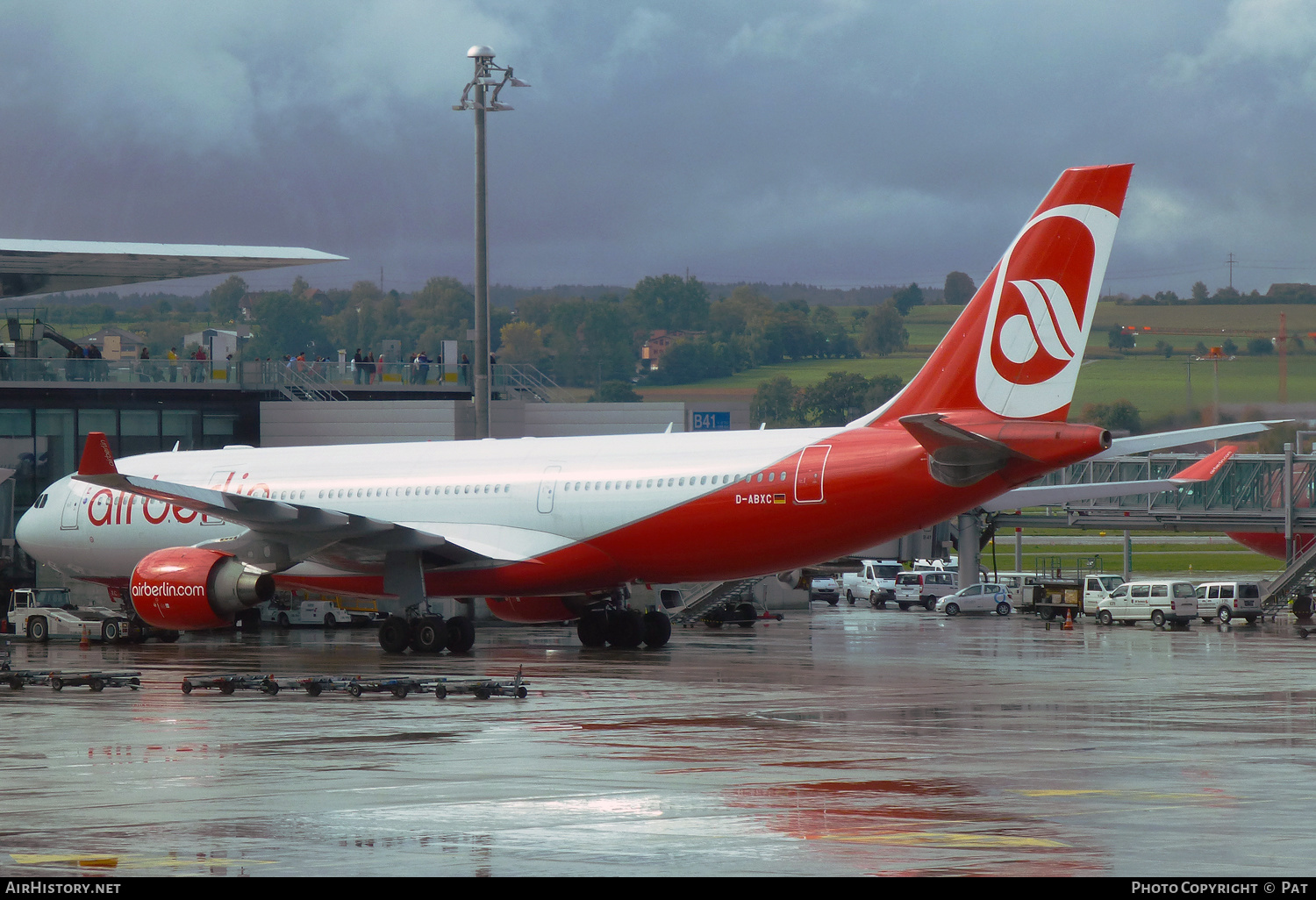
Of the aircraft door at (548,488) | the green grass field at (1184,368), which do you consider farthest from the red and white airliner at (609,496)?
the green grass field at (1184,368)

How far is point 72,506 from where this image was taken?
37.6 m

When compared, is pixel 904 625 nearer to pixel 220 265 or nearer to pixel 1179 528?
pixel 1179 528

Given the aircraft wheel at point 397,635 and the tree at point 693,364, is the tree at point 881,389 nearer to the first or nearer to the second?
the tree at point 693,364

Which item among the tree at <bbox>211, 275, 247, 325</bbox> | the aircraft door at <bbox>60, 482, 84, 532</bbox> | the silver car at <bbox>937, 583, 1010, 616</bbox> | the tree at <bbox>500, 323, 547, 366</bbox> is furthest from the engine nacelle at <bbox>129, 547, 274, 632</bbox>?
the tree at <bbox>211, 275, 247, 325</bbox>

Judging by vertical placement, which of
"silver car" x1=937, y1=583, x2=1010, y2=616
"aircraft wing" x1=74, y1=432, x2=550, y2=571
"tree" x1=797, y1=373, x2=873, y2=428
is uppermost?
"tree" x1=797, y1=373, x2=873, y2=428

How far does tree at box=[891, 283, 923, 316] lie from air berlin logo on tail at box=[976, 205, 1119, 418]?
6275cm

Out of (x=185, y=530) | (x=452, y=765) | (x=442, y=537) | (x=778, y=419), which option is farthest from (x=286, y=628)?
(x=778, y=419)

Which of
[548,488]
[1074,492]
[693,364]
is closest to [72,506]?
[548,488]

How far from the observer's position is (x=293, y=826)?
36.2 ft

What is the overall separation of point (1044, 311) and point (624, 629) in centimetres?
1096

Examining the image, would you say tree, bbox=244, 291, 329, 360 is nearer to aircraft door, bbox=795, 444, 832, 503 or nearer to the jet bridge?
the jet bridge

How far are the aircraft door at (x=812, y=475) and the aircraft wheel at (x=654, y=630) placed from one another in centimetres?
617

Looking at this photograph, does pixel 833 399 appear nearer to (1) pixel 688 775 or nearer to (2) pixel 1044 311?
(2) pixel 1044 311

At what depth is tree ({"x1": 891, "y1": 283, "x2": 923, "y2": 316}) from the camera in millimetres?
90125
